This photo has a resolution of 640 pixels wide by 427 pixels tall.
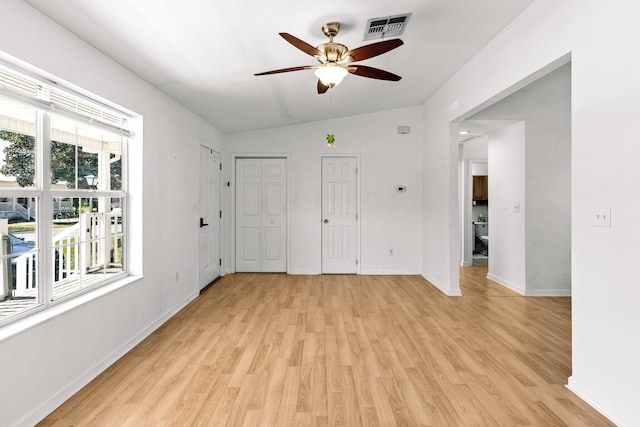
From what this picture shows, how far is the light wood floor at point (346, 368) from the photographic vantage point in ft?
7.06

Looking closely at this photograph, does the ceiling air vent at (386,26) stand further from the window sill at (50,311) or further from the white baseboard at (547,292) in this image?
the white baseboard at (547,292)

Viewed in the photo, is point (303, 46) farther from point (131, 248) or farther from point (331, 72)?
point (131, 248)

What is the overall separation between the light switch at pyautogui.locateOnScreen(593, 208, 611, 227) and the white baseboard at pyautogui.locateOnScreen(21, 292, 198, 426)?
3.61m

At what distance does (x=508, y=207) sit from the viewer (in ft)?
17.9

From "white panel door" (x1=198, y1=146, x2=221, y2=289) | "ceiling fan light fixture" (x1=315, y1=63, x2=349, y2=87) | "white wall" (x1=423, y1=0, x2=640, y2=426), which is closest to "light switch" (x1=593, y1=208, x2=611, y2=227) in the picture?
"white wall" (x1=423, y1=0, x2=640, y2=426)

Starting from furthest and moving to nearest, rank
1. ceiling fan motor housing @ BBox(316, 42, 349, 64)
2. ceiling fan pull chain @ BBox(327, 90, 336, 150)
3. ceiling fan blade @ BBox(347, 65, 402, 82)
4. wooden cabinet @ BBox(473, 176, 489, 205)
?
wooden cabinet @ BBox(473, 176, 489, 205) → ceiling fan pull chain @ BBox(327, 90, 336, 150) → ceiling fan blade @ BBox(347, 65, 402, 82) → ceiling fan motor housing @ BBox(316, 42, 349, 64)

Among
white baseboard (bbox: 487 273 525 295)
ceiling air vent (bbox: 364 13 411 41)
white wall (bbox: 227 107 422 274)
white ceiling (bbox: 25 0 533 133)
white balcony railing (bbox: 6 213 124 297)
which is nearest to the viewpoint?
white balcony railing (bbox: 6 213 124 297)

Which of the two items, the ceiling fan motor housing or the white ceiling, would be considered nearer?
the white ceiling

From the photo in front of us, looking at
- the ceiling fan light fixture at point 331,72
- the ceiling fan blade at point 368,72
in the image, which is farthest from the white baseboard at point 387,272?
the ceiling fan light fixture at point 331,72

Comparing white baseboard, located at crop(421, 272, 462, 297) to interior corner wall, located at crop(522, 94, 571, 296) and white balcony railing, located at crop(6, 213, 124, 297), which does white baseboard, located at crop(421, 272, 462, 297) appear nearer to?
interior corner wall, located at crop(522, 94, 571, 296)

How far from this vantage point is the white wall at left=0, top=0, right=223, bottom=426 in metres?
2.00

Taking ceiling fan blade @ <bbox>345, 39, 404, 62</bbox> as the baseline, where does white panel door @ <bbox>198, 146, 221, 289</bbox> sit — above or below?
below

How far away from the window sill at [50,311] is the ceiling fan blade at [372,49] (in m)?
2.62

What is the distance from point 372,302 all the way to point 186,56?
3.52m
